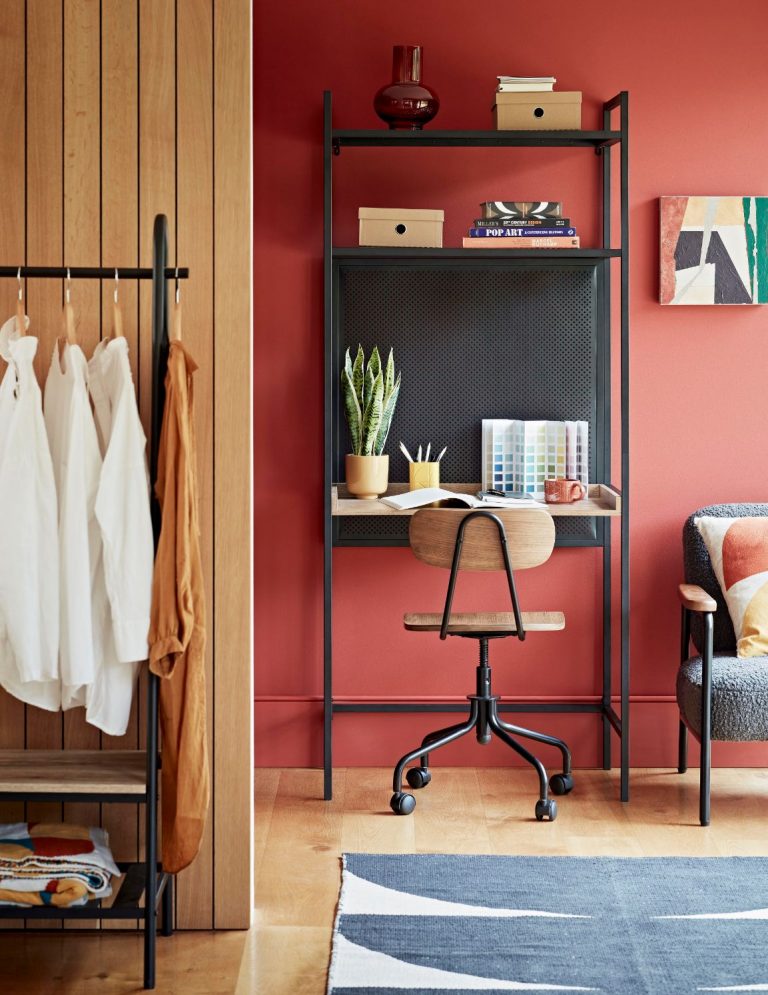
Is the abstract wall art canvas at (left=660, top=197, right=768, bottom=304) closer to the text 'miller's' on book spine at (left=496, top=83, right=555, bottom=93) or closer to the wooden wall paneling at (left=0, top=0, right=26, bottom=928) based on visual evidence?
the text 'miller's' on book spine at (left=496, top=83, right=555, bottom=93)

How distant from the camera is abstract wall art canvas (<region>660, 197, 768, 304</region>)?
400 centimetres

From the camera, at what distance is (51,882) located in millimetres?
2480

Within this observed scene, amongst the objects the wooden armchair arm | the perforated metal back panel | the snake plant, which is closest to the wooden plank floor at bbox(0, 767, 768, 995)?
the wooden armchair arm

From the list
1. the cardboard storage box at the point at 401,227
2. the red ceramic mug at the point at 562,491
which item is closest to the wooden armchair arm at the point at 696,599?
the red ceramic mug at the point at 562,491

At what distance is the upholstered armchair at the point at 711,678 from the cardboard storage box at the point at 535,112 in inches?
55.7

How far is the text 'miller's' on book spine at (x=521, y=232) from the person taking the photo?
374cm

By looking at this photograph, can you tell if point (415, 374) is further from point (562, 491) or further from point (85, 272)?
point (85, 272)

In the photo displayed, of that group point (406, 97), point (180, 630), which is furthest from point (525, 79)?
point (180, 630)

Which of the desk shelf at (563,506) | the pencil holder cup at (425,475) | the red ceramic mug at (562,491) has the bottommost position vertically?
the desk shelf at (563,506)

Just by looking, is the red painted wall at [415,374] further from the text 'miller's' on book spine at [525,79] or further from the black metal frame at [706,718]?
the black metal frame at [706,718]

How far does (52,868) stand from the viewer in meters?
2.50

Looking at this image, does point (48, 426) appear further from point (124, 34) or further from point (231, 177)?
point (124, 34)

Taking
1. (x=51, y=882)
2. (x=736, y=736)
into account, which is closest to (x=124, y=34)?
(x=51, y=882)

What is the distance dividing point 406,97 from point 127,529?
198 centimetres
